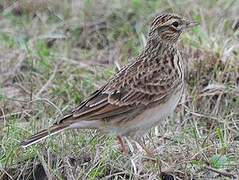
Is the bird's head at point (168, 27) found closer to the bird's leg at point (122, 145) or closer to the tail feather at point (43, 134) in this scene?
the bird's leg at point (122, 145)

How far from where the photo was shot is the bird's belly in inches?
245

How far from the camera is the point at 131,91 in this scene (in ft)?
20.9

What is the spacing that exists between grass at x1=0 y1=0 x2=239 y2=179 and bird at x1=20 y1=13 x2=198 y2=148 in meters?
0.18

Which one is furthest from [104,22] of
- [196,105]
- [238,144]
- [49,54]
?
[238,144]

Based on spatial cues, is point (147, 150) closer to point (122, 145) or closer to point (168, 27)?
point (122, 145)

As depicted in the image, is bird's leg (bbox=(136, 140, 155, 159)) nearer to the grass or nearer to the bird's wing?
the grass

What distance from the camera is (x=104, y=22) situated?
9633 mm

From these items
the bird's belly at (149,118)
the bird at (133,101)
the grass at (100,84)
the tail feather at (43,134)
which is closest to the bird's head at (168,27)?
the bird at (133,101)

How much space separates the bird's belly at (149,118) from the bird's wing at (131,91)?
0.20 ft

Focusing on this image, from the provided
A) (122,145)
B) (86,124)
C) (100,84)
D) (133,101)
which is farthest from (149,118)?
(100,84)

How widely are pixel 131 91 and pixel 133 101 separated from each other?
10cm

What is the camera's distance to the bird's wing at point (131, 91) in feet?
20.5

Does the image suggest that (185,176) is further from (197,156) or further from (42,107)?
(42,107)

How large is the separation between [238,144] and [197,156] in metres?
0.55
